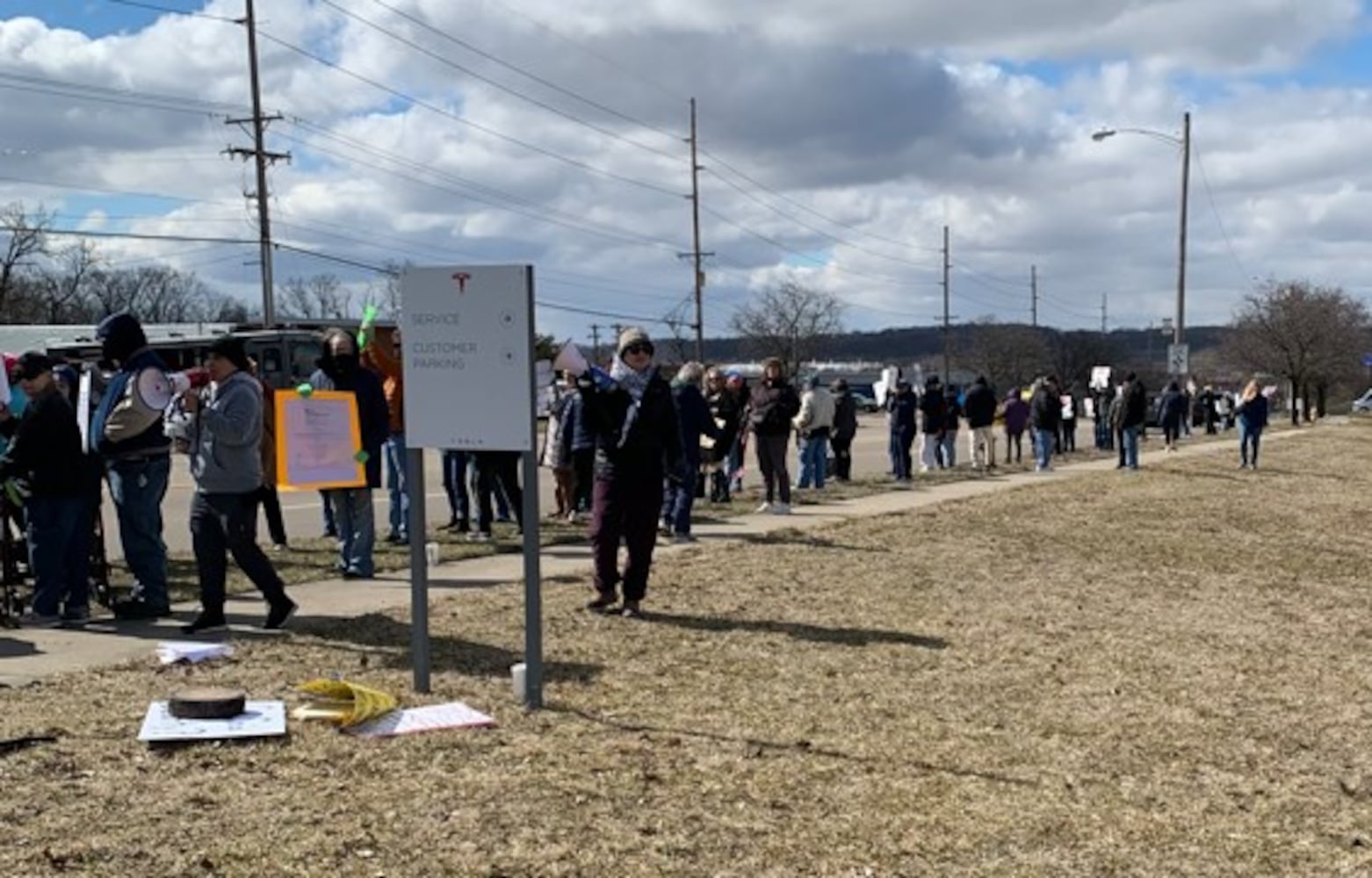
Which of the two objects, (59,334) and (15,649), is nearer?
(15,649)

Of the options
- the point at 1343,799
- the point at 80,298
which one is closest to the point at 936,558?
the point at 1343,799

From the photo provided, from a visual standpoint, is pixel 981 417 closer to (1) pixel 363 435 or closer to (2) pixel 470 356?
(1) pixel 363 435

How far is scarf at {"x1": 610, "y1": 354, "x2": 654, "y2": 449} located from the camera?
849 cm

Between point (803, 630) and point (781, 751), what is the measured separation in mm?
2710

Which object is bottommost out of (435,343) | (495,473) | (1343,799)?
(1343,799)

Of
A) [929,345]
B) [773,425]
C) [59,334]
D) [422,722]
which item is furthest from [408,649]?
[929,345]

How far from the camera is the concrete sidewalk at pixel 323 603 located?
7348mm

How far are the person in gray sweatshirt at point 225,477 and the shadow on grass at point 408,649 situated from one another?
375 mm

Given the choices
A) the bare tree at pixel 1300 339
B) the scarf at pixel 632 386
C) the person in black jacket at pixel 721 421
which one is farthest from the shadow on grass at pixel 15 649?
the bare tree at pixel 1300 339

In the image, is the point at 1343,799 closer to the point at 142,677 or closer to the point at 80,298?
the point at 142,677

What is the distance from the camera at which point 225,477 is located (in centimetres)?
777

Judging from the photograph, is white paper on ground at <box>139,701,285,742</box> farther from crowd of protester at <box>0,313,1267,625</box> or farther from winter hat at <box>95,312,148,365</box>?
winter hat at <box>95,312,148,365</box>

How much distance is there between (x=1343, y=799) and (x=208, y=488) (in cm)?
587

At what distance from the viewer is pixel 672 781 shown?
5359mm
